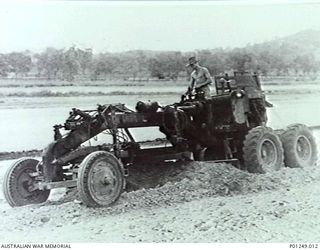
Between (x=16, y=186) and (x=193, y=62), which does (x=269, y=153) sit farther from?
(x=16, y=186)

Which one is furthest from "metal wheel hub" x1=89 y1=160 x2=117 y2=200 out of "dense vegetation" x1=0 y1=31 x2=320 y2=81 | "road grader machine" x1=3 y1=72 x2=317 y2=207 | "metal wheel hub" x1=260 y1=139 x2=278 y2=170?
"metal wheel hub" x1=260 y1=139 x2=278 y2=170

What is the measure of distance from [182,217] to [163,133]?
1317 millimetres

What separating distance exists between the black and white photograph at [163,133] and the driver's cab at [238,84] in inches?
0.5

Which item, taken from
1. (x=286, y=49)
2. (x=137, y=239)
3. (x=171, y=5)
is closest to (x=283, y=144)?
(x=286, y=49)

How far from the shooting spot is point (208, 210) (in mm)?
4660

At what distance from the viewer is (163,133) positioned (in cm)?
571

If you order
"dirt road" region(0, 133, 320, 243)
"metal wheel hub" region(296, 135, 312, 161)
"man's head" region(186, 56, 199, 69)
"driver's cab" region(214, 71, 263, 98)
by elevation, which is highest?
"man's head" region(186, 56, 199, 69)

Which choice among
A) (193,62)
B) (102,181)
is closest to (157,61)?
(193,62)

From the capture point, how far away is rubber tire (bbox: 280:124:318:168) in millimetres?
6051

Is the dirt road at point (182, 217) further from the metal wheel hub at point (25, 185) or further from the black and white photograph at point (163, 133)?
the metal wheel hub at point (25, 185)

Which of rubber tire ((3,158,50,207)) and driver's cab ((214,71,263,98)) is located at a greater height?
driver's cab ((214,71,263,98))

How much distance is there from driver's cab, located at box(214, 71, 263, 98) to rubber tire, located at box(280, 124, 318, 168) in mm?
462

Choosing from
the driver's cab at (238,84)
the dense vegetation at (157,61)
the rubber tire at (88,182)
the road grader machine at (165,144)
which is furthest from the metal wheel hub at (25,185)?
the driver's cab at (238,84)

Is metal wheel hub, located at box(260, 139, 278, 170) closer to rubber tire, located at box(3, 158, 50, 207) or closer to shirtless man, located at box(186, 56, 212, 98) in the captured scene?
shirtless man, located at box(186, 56, 212, 98)
